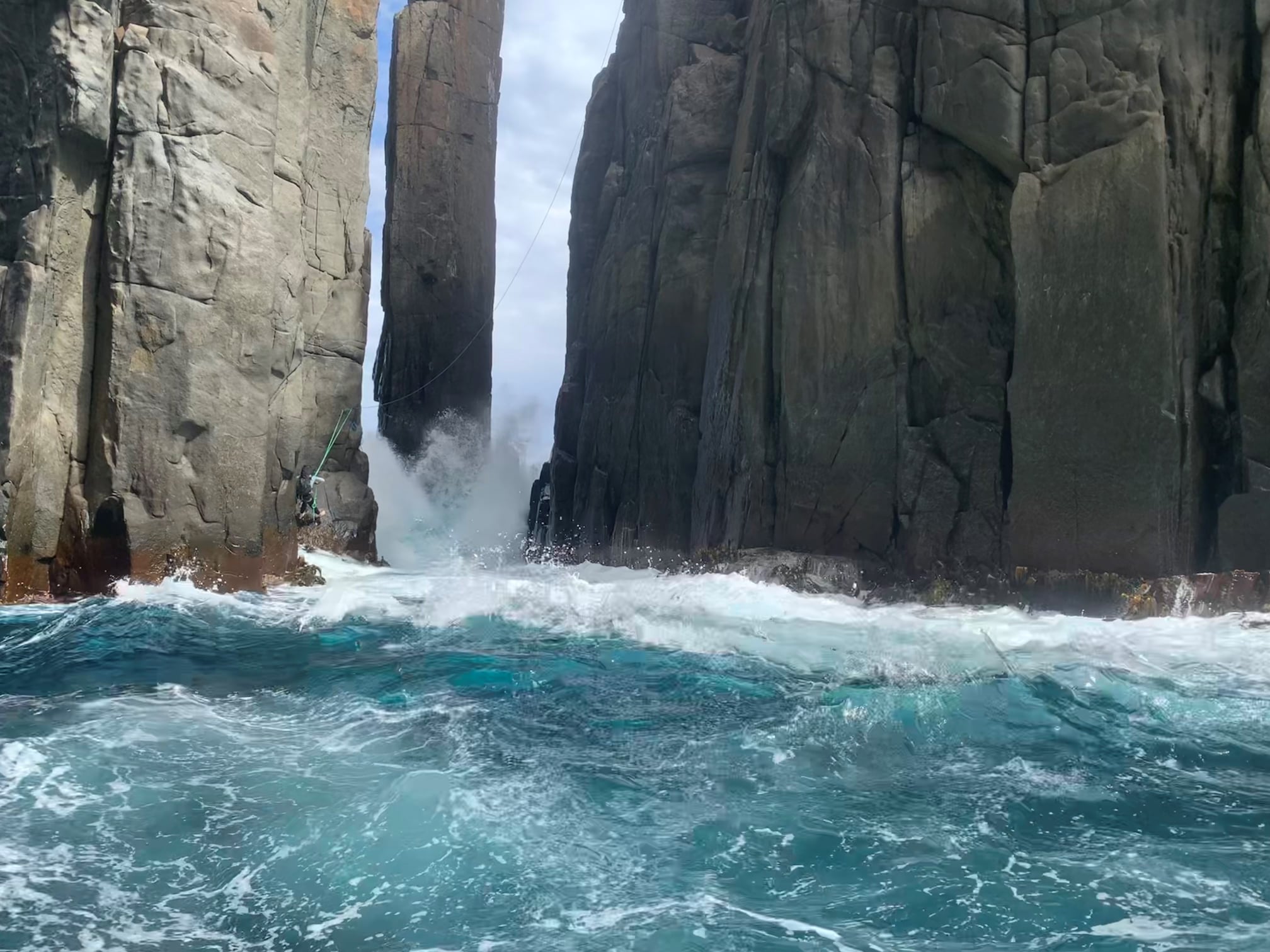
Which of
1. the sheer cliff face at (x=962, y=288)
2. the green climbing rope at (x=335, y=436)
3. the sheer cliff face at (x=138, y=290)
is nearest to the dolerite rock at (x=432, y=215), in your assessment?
the green climbing rope at (x=335, y=436)

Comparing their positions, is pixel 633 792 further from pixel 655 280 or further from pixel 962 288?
pixel 655 280

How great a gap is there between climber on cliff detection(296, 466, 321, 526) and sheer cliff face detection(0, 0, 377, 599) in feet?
12.4

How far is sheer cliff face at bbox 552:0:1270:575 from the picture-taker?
35.6 feet

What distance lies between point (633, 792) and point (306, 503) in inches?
512

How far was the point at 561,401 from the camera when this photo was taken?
24219 millimetres

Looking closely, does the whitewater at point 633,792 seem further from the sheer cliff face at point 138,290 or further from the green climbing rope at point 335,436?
the green climbing rope at point 335,436

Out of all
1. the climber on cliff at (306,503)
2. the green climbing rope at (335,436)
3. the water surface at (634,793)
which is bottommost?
the water surface at (634,793)

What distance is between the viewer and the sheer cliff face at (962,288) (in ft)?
35.6

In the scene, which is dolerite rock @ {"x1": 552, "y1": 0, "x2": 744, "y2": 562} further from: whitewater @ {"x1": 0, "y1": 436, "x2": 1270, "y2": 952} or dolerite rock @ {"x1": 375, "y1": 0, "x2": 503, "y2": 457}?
whitewater @ {"x1": 0, "y1": 436, "x2": 1270, "y2": 952}

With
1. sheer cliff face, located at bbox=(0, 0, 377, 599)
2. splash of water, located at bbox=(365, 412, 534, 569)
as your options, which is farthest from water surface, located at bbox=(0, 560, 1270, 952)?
splash of water, located at bbox=(365, 412, 534, 569)

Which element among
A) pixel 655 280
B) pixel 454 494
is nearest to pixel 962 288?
pixel 655 280

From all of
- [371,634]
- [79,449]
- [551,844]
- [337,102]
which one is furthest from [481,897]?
[337,102]

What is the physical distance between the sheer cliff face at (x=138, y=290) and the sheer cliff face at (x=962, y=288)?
6573 mm

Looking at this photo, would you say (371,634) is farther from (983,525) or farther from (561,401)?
(561,401)
